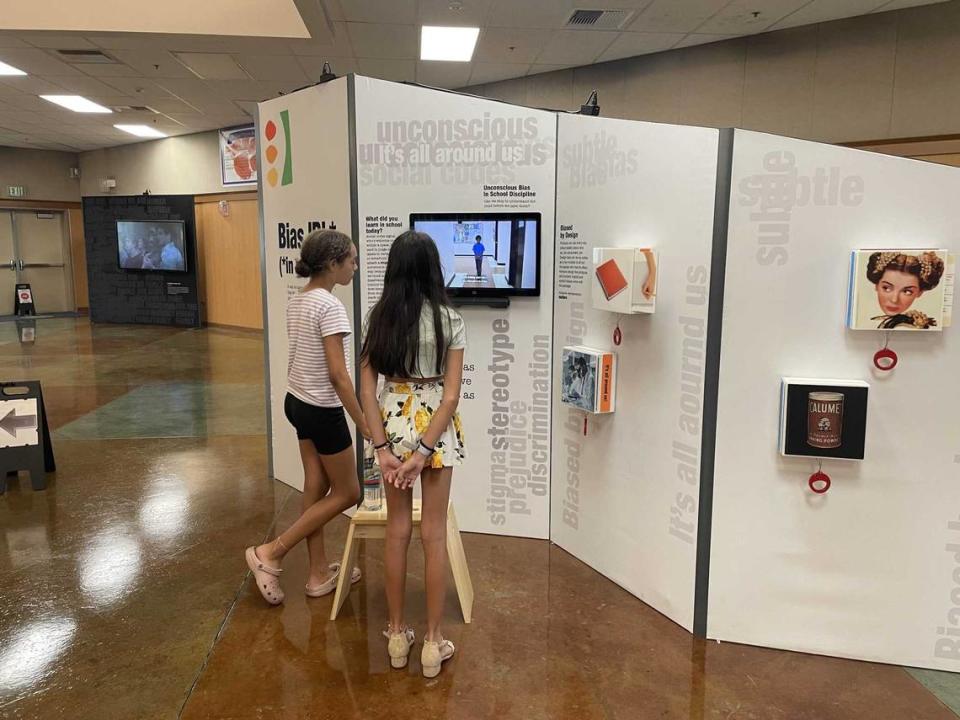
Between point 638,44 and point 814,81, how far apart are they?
1916 mm

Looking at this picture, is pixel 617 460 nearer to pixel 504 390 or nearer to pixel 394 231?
pixel 504 390

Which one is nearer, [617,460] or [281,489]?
[617,460]

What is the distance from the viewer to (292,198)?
406 cm

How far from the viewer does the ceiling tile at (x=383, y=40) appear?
6.91 m

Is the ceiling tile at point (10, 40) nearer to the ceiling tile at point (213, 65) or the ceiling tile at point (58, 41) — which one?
the ceiling tile at point (58, 41)

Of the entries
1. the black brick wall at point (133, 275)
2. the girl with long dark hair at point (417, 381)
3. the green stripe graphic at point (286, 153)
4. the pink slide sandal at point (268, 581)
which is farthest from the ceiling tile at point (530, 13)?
the black brick wall at point (133, 275)

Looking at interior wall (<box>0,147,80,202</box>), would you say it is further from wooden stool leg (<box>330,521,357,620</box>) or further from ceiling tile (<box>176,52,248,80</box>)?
wooden stool leg (<box>330,521,357,620</box>)

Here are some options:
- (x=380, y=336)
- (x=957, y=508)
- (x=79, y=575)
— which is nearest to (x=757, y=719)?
(x=957, y=508)

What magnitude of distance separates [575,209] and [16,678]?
297 cm

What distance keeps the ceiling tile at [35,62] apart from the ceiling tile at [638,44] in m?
6.60

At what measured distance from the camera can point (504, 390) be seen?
138 inches

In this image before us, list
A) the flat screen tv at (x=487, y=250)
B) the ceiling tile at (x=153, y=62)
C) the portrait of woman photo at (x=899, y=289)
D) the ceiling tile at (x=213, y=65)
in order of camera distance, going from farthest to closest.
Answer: the ceiling tile at (x=213, y=65) → the ceiling tile at (x=153, y=62) → the flat screen tv at (x=487, y=250) → the portrait of woman photo at (x=899, y=289)

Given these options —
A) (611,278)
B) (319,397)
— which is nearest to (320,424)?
(319,397)

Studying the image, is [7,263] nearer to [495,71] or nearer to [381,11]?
[495,71]
